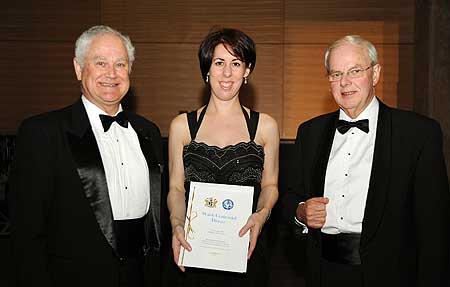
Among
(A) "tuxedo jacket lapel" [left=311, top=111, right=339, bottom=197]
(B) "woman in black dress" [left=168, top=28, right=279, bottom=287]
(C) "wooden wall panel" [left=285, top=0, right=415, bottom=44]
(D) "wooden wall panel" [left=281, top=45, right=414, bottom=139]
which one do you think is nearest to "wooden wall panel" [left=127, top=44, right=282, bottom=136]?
(D) "wooden wall panel" [left=281, top=45, right=414, bottom=139]

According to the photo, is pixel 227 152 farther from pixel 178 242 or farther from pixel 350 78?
pixel 350 78

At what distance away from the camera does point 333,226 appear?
99.2 inches

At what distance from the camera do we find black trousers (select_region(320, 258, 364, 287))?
8.09ft

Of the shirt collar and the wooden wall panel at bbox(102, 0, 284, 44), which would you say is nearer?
the shirt collar

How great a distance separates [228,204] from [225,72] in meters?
0.66

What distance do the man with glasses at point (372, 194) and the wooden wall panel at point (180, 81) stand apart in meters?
4.31

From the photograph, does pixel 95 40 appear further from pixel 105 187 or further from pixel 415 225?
pixel 415 225

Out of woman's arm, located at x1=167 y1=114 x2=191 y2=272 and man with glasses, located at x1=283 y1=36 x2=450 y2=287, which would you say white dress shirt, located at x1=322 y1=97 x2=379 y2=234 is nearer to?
man with glasses, located at x1=283 y1=36 x2=450 y2=287

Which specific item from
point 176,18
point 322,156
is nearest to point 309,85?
point 176,18

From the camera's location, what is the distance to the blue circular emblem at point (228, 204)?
2.55 m

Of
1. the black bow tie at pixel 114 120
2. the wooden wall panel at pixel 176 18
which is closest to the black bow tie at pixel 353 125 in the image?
the black bow tie at pixel 114 120

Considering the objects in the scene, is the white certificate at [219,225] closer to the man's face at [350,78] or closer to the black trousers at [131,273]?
the black trousers at [131,273]

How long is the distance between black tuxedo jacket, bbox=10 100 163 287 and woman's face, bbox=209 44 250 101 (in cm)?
70

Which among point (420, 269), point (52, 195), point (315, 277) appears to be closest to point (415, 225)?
point (420, 269)
